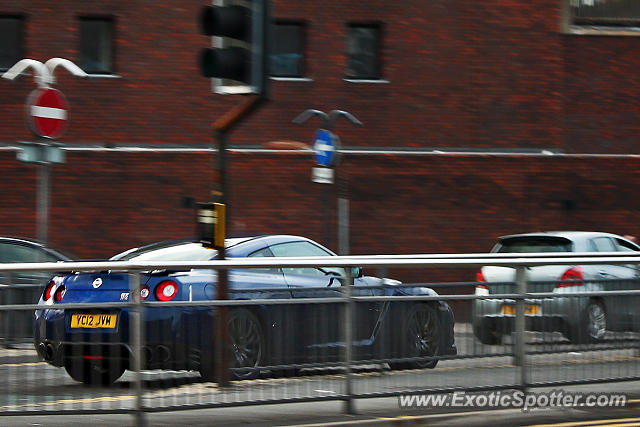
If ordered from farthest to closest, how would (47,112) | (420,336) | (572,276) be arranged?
1. (47,112)
2. (572,276)
3. (420,336)

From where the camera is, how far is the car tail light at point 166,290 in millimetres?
8047

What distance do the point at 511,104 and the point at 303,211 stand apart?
5.52 meters

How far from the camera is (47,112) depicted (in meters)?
15.6

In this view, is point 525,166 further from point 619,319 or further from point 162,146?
point 619,319

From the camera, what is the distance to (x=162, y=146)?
25.0 m

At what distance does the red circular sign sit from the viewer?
1553cm

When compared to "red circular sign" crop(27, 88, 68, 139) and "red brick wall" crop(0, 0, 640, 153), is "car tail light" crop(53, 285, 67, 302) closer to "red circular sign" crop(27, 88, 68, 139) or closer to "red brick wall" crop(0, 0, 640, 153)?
"red circular sign" crop(27, 88, 68, 139)

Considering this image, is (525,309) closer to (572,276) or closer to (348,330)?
(572,276)

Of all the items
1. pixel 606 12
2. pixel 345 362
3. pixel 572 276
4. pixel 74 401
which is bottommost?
pixel 74 401

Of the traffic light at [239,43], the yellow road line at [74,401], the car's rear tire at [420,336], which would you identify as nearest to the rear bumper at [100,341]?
the yellow road line at [74,401]

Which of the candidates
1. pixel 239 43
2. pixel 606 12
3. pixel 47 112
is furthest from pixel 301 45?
pixel 239 43

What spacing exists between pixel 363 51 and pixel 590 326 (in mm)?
17822

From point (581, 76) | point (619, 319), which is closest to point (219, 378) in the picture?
point (619, 319)

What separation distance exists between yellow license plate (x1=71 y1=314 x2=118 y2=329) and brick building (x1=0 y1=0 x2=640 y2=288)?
17.2 metres
